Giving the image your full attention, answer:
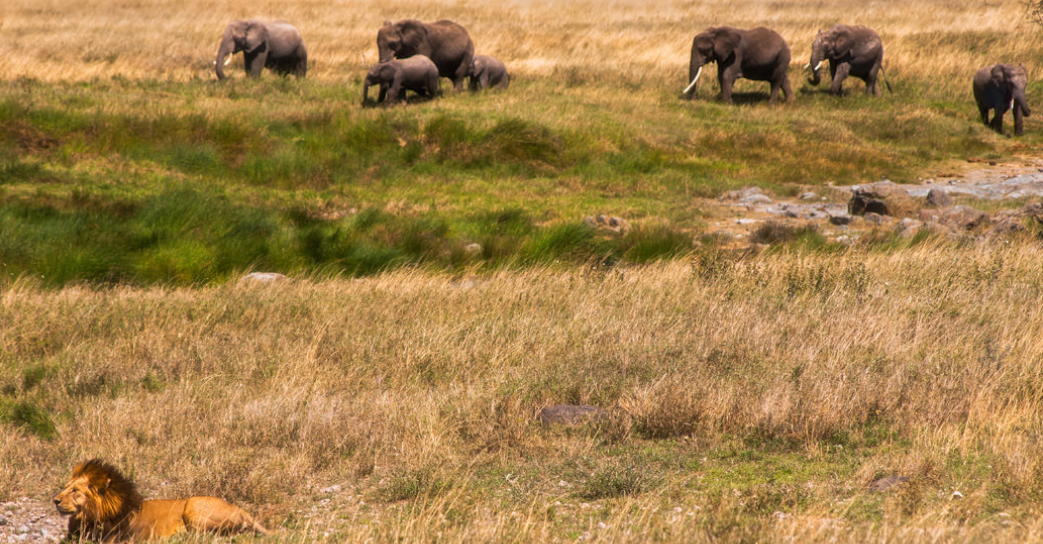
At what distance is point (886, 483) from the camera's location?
15.0 feet

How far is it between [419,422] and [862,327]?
11.6ft

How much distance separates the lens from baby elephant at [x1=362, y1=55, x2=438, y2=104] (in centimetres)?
1981

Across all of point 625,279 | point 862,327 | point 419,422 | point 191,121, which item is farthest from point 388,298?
point 191,121

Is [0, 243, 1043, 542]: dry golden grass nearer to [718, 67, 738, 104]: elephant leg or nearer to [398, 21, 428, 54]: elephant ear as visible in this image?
[398, 21, 428, 54]: elephant ear

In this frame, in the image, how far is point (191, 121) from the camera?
52.7ft

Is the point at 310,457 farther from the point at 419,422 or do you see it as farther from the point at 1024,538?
the point at 1024,538

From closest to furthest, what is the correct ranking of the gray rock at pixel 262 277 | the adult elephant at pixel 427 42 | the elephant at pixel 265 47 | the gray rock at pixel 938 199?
the gray rock at pixel 262 277
the gray rock at pixel 938 199
the adult elephant at pixel 427 42
the elephant at pixel 265 47

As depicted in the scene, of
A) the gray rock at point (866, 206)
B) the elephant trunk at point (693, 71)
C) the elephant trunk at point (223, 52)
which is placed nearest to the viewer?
the gray rock at point (866, 206)

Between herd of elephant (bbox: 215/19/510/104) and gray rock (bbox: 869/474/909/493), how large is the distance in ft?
54.5

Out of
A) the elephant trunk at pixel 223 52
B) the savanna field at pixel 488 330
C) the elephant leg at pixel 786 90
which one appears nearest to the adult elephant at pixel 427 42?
the savanna field at pixel 488 330

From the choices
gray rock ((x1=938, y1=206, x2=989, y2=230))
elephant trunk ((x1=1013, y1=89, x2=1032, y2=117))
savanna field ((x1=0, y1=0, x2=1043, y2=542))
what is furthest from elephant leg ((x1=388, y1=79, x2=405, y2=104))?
elephant trunk ((x1=1013, y1=89, x2=1032, y2=117))

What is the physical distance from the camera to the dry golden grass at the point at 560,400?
14.2 feet

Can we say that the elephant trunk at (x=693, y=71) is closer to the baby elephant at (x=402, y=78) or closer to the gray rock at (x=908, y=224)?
the baby elephant at (x=402, y=78)

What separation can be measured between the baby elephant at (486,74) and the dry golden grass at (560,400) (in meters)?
16.2
